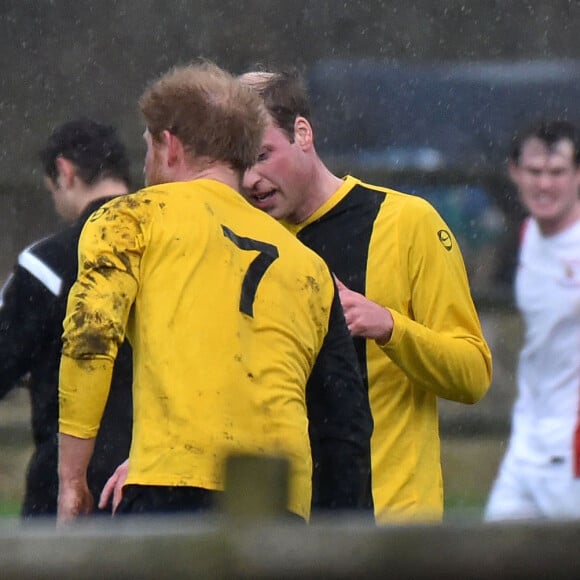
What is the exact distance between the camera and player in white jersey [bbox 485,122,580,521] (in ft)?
16.1

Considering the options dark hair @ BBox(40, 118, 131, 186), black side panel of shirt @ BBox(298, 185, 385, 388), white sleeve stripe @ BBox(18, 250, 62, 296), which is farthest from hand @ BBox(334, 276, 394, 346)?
dark hair @ BBox(40, 118, 131, 186)

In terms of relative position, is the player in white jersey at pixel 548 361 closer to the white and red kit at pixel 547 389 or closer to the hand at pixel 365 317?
the white and red kit at pixel 547 389

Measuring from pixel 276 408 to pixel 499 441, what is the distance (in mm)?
5293

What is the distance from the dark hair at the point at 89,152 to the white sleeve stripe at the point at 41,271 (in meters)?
0.54

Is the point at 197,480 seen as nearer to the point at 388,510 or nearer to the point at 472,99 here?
the point at 388,510

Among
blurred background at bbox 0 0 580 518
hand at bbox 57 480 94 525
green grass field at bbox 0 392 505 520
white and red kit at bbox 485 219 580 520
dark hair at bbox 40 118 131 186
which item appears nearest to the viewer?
hand at bbox 57 480 94 525

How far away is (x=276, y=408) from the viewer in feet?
10.0

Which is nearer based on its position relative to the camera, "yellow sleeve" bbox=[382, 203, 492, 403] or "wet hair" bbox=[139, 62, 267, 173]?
"wet hair" bbox=[139, 62, 267, 173]

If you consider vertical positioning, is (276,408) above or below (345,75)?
below

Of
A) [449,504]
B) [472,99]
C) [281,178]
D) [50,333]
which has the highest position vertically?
[472,99]

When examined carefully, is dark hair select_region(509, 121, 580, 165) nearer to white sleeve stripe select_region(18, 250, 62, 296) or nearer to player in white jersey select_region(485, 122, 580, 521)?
player in white jersey select_region(485, 122, 580, 521)

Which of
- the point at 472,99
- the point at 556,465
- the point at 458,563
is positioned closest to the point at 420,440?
the point at 556,465

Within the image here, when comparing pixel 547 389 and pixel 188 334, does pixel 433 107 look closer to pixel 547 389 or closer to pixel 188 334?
pixel 547 389

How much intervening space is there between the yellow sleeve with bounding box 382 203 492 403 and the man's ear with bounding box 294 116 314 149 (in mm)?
308
